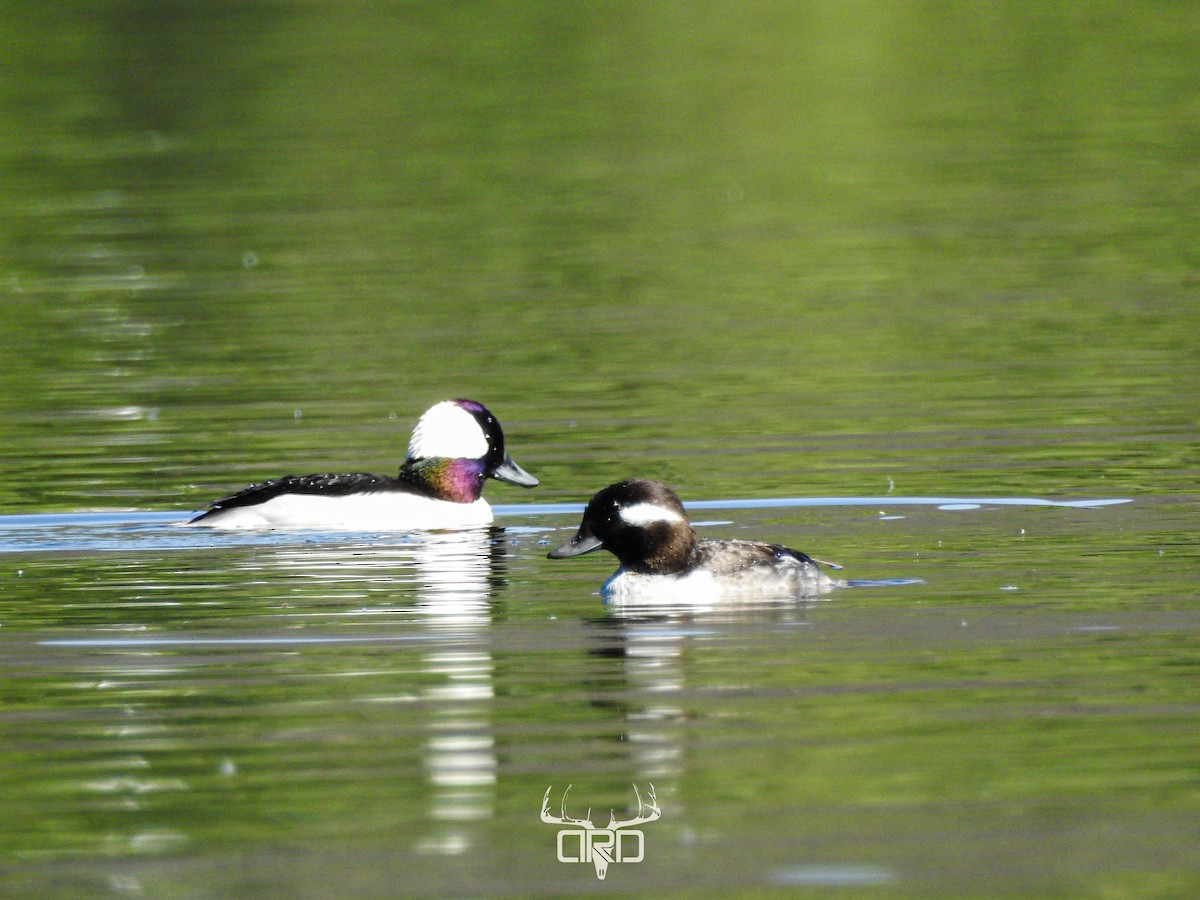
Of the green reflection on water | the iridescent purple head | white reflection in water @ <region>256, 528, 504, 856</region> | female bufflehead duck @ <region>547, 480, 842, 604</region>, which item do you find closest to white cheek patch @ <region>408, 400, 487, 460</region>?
the iridescent purple head

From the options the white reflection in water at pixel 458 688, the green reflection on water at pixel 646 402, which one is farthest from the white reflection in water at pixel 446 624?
the green reflection on water at pixel 646 402

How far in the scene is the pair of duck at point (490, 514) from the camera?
499 inches

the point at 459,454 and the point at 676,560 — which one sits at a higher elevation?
the point at 459,454

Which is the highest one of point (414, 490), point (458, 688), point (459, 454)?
point (459, 454)

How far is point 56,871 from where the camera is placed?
838 cm

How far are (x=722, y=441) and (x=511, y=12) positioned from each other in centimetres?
4839

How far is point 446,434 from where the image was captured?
1739 cm

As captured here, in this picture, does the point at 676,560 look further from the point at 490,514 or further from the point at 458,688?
the point at 490,514

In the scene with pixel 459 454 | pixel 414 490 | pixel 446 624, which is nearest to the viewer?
pixel 446 624

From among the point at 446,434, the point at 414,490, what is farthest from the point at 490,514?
the point at 446,434

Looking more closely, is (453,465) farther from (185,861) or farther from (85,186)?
(85,186)

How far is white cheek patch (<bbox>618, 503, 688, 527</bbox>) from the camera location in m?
12.7

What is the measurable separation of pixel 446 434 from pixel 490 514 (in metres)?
0.85

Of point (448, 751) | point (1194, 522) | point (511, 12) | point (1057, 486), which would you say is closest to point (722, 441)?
point (1057, 486)
